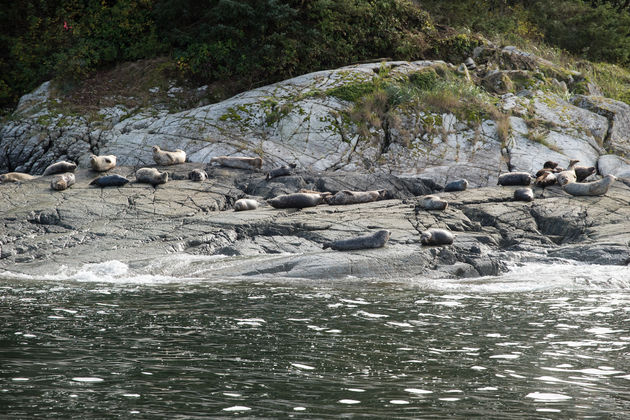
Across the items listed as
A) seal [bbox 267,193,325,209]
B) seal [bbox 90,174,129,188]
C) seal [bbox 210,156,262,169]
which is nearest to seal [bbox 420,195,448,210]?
seal [bbox 267,193,325,209]

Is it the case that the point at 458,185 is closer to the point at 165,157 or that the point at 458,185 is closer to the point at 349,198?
the point at 349,198

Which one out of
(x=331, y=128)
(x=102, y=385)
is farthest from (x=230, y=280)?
(x=331, y=128)

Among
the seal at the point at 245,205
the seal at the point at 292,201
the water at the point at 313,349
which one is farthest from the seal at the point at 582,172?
the seal at the point at 245,205

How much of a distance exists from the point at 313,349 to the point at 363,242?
6.44m

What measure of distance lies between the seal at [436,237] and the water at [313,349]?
2163 mm

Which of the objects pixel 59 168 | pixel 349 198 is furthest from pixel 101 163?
pixel 349 198

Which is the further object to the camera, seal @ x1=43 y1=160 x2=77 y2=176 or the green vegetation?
the green vegetation

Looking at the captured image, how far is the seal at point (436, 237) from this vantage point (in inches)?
540

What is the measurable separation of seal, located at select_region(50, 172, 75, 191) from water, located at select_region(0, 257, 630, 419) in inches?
247

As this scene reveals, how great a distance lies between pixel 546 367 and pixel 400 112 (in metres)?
17.1

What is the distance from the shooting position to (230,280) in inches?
475

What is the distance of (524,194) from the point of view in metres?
17.1

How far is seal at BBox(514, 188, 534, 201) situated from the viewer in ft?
56.1

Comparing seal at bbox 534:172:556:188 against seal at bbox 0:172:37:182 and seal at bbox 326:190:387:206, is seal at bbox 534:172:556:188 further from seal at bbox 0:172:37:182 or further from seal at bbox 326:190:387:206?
seal at bbox 0:172:37:182
